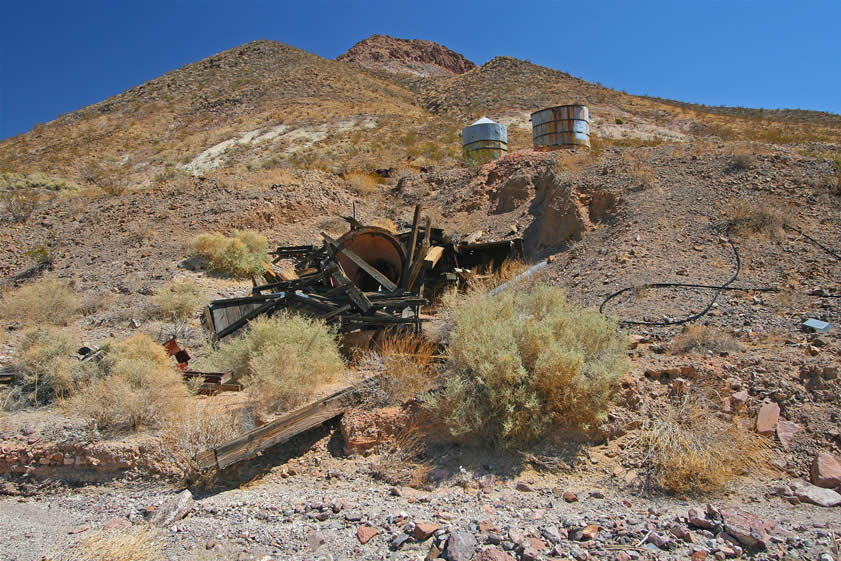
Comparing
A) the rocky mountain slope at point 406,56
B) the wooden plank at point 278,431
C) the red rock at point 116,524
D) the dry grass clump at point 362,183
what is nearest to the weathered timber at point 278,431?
the wooden plank at point 278,431

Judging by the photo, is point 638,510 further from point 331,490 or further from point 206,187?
point 206,187

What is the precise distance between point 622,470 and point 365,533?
240 centimetres

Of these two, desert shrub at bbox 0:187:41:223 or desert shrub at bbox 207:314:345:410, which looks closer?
desert shrub at bbox 207:314:345:410

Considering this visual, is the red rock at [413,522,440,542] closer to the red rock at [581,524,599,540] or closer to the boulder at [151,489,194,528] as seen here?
the red rock at [581,524,599,540]

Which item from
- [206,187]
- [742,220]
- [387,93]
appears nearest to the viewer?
[742,220]

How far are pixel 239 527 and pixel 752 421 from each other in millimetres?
4777

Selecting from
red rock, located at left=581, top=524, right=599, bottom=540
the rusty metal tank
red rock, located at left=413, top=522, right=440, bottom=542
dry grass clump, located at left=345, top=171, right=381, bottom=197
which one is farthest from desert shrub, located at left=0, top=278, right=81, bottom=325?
red rock, located at left=581, top=524, right=599, bottom=540

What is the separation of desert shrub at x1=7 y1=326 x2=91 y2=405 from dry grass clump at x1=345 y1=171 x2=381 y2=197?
12.6 meters

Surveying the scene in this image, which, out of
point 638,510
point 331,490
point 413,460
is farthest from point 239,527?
point 638,510

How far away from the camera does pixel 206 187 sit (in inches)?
687

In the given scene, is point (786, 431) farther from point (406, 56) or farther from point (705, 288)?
point (406, 56)

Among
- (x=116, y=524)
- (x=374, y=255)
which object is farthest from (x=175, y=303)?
(x=116, y=524)

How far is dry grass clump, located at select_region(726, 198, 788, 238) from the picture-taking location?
366 inches

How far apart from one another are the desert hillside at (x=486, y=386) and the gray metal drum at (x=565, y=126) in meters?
1.49
